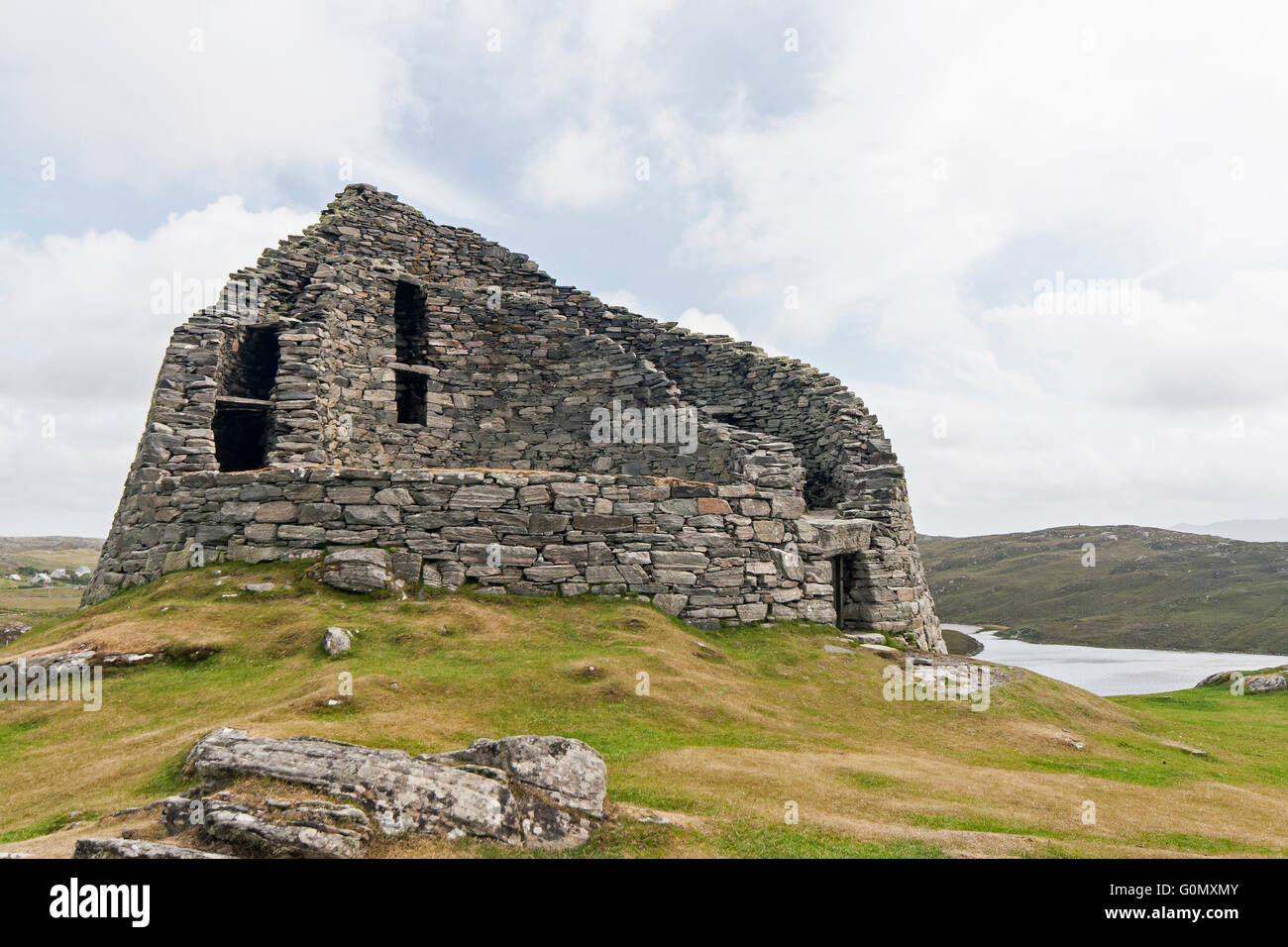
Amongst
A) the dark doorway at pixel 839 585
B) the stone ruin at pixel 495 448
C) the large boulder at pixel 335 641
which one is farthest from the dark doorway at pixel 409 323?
the dark doorway at pixel 839 585

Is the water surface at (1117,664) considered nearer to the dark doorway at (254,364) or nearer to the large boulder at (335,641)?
the large boulder at (335,641)

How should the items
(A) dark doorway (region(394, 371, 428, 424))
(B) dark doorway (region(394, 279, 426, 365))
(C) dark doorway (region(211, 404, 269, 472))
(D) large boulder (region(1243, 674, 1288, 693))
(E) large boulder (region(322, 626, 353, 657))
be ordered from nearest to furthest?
1. (E) large boulder (region(322, 626, 353, 657))
2. (D) large boulder (region(1243, 674, 1288, 693))
3. (C) dark doorway (region(211, 404, 269, 472))
4. (A) dark doorway (region(394, 371, 428, 424))
5. (B) dark doorway (region(394, 279, 426, 365))

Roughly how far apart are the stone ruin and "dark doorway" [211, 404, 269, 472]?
0.22 feet

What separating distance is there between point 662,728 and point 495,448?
15.4 m

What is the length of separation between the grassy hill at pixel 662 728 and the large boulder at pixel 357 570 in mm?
309

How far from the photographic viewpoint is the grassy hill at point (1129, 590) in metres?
55.5

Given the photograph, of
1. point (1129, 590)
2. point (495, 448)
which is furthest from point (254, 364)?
point (1129, 590)

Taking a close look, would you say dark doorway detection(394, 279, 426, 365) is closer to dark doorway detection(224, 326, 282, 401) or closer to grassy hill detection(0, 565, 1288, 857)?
dark doorway detection(224, 326, 282, 401)

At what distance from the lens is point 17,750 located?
9422 millimetres

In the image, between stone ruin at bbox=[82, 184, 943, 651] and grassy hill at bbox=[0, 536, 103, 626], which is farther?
grassy hill at bbox=[0, 536, 103, 626]

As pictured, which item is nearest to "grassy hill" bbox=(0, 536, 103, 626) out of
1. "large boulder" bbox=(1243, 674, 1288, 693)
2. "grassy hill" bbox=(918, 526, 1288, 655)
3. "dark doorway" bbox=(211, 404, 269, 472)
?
"dark doorway" bbox=(211, 404, 269, 472)

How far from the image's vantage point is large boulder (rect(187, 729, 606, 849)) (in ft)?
20.1
